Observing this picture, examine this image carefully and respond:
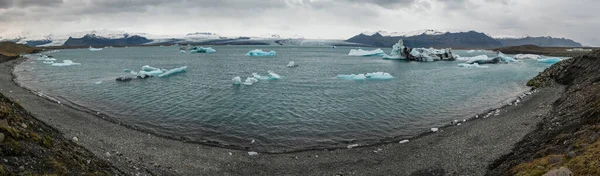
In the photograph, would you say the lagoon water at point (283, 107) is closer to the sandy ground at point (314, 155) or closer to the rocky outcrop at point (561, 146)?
the sandy ground at point (314, 155)

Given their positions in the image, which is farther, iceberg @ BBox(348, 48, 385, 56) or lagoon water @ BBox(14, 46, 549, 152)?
iceberg @ BBox(348, 48, 385, 56)

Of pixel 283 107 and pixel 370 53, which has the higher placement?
pixel 370 53

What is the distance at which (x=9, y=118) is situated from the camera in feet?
39.0

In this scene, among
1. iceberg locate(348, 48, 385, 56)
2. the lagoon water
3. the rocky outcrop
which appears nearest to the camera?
the rocky outcrop

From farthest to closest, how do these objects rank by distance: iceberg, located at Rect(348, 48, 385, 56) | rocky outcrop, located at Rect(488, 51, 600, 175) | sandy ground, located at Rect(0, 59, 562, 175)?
iceberg, located at Rect(348, 48, 385, 56)
sandy ground, located at Rect(0, 59, 562, 175)
rocky outcrop, located at Rect(488, 51, 600, 175)

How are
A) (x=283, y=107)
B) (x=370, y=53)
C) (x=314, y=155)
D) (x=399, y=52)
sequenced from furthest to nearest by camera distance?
(x=370, y=53) < (x=399, y=52) < (x=283, y=107) < (x=314, y=155)

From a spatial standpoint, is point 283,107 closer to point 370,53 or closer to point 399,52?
point 399,52

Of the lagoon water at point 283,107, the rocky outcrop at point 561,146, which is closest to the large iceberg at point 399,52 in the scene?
the lagoon water at point 283,107

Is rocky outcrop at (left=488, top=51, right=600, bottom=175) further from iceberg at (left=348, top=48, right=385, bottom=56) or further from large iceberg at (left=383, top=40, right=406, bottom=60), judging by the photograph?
iceberg at (left=348, top=48, right=385, bottom=56)

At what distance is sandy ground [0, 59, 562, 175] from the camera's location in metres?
16.5

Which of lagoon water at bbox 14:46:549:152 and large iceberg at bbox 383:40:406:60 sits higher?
large iceberg at bbox 383:40:406:60

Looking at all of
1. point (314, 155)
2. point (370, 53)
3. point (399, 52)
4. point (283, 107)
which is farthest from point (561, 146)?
point (370, 53)

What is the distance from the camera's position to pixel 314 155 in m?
19.3

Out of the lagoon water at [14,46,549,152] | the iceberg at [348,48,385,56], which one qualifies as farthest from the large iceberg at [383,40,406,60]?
the lagoon water at [14,46,549,152]
